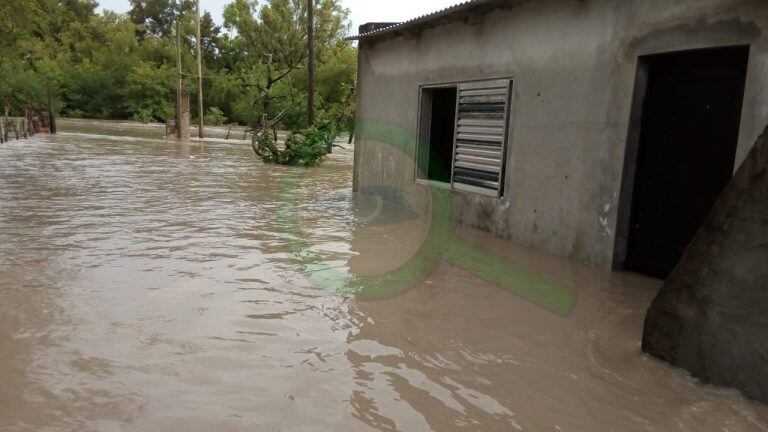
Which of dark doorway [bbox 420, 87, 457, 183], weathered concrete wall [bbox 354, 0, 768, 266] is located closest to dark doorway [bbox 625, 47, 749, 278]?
weathered concrete wall [bbox 354, 0, 768, 266]

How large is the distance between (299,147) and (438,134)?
8.72 meters

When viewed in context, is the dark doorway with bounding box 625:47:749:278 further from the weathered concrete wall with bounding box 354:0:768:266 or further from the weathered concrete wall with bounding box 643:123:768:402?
the weathered concrete wall with bounding box 643:123:768:402

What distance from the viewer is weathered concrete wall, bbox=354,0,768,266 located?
4695mm

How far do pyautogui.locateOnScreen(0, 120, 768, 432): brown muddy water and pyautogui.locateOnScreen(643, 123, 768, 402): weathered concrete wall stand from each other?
145mm

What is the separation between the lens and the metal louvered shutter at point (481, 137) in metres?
7.22

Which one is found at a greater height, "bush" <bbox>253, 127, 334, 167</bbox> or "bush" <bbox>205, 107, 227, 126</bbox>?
"bush" <bbox>205, 107, 227, 126</bbox>

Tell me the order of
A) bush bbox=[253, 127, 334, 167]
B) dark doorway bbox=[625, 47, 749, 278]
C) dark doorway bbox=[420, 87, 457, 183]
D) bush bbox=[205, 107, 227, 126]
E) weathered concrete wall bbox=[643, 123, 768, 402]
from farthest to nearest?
1. bush bbox=[205, 107, 227, 126]
2. bush bbox=[253, 127, 334, 167]
3. dark doorway bbox=[420, 87, 457, 183]
4. dark doorway bbox=[625, 47, 749, 278]
5. weathered concrete wall bbox=[643, 123, 768, 402]

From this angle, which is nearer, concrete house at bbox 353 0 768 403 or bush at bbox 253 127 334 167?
concrete house at bbox 353 0 768 403

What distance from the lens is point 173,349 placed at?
3445 mm

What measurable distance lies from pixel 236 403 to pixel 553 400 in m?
1.72

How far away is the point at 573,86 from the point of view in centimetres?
607

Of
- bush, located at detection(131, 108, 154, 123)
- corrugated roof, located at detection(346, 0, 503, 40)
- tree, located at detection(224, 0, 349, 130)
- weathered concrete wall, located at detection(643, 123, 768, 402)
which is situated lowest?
weathered concrete wall, located at detection(643, 123, 768, 402)

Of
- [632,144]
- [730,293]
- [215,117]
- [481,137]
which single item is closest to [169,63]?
[215,117]

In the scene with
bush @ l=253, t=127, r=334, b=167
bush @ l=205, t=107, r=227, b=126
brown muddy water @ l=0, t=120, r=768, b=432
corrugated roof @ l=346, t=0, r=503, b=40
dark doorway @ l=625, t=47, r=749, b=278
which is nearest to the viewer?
brown muddy water @ l=0, t=120, r=768, b=432
